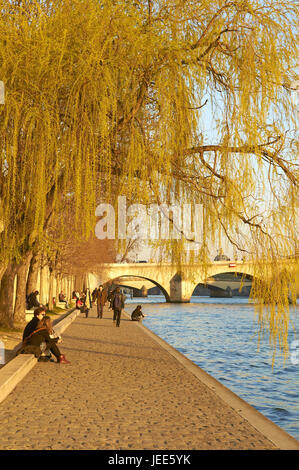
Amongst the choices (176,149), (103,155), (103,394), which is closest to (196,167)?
(176,149)

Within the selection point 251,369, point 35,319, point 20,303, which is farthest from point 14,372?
point 20,303

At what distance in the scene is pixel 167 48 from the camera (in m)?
9.41

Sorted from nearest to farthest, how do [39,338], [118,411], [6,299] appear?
[118,411]
[39,338]
[6,299]

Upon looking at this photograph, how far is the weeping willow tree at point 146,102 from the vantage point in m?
8.97

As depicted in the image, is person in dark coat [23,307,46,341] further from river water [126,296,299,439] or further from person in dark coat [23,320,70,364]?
river water [126,296,299,439]

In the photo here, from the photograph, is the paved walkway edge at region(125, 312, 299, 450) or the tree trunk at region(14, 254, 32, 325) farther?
the tree trunk at region(14, 254, 32, 325)

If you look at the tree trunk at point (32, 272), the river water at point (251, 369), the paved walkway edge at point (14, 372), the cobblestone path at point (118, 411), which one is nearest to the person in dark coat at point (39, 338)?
the paved walkway edge at point (14, 372)

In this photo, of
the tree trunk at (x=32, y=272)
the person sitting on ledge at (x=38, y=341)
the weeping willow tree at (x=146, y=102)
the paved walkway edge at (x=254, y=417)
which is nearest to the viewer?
the paved walkway edge at (x=254, y=417)

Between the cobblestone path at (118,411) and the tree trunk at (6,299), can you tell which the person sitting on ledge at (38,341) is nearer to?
the cobblestone path at (118,411)

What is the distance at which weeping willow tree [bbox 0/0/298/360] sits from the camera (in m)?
8.97

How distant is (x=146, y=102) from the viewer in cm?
981

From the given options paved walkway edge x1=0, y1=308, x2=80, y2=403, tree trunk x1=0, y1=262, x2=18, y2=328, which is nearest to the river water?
paved walkway edge x1=0, y1=308, x2=80, y2=403

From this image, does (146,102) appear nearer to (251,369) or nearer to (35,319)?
(35,319)
